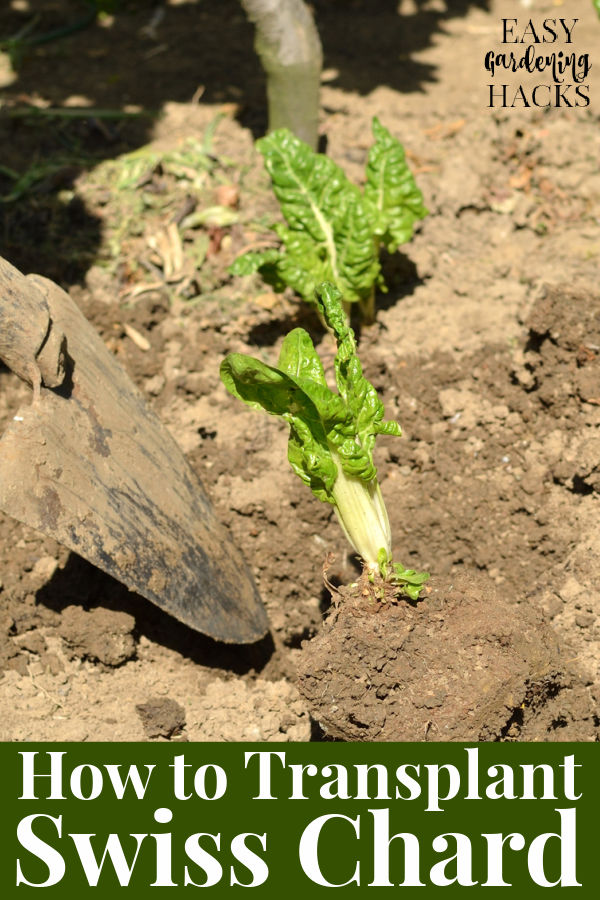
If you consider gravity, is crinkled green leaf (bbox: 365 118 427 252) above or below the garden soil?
above

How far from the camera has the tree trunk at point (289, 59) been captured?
4.48 m

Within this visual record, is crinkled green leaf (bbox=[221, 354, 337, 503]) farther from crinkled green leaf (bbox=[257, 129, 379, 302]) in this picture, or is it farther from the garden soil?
crinkled green leaf (bbox=[257, 129, 379, 302])

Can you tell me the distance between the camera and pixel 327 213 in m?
4.16

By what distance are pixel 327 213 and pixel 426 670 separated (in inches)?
81.8

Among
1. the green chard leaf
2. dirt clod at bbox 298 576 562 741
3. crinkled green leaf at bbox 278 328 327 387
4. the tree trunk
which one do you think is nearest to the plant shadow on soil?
dirt clod at bbox 298 576 562 741

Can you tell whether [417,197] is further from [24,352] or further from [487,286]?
[24,352]

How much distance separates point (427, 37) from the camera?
6219 mm

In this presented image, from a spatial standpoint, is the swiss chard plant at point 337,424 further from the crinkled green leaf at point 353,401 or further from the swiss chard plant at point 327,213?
the swiss chard plant at point 327,213

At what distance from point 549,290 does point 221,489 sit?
5.33 ft

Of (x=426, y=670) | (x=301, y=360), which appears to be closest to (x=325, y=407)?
(x=301, y=360)

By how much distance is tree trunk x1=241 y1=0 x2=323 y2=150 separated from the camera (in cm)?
448

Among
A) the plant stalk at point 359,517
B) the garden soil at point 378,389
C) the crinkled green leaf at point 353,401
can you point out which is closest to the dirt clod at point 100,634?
the garden soil at point 378,389

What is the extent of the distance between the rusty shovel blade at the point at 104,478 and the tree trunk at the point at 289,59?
1899 mm

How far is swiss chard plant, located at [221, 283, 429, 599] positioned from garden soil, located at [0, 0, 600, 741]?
0.20m
